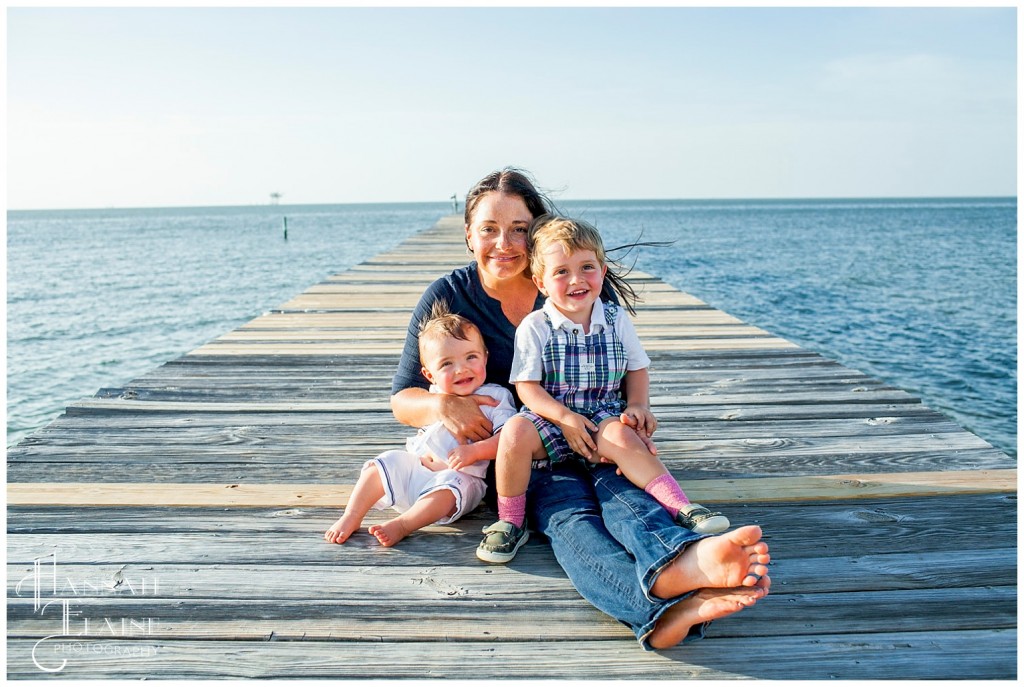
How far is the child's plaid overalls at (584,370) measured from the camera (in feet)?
9.09

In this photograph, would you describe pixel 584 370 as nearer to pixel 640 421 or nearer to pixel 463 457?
pixel 640 421

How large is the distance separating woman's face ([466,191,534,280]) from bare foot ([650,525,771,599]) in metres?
1.37

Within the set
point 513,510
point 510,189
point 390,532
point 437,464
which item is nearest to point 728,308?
point 510,189

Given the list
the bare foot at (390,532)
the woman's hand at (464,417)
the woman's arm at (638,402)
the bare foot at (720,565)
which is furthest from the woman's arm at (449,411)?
the bare foot at (720,565)

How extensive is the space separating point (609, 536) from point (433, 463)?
2.39ft

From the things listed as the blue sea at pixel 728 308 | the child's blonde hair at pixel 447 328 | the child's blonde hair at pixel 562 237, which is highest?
the child's blonde hair at pixel 562 237

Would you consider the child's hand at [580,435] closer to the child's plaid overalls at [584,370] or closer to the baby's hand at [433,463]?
the child's plaid overalls at [584,370]

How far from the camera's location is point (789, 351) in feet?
17.0

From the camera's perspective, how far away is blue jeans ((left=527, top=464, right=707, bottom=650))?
197 centimetres

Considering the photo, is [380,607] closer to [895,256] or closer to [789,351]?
[789,351]

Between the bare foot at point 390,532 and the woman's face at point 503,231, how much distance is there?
0.98 metres

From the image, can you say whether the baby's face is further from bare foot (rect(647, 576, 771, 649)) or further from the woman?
bare foot (rect(647, 576, 771, 649))

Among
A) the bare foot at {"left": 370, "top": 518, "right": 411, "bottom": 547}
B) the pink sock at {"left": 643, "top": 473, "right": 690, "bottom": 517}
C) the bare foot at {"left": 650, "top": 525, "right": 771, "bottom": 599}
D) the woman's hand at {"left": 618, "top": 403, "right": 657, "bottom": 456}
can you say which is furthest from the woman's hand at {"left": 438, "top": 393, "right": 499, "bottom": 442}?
the bare foot at {"left": 650, "top": 525, "right": 771, "bottom": 599}

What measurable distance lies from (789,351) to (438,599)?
365 cm
